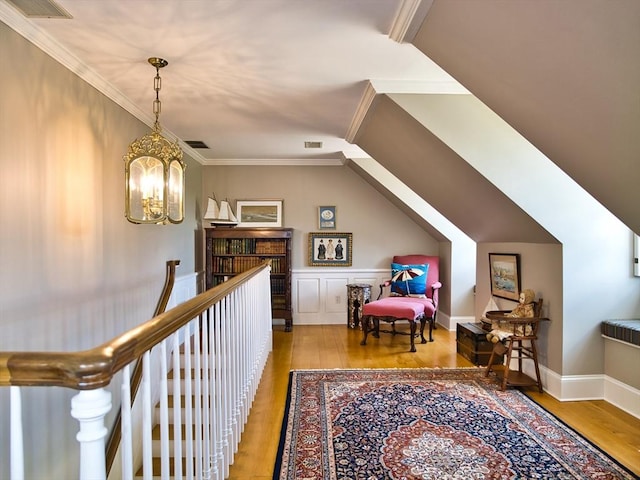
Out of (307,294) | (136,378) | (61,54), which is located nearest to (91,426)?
(61,54)

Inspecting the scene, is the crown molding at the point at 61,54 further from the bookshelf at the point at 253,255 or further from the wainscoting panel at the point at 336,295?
the wainscoting panel at the point at 336,295

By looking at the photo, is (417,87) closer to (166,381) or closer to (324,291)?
(166,381)

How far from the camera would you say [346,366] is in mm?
4145

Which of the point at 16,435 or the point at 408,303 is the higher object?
the point at 16,435

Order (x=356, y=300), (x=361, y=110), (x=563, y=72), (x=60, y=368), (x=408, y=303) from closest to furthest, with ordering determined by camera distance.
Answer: (x=60, y=368) → (x=563, y=72) → (x=361, y=110) → (x=408, y=303) → (x=356, y=300)

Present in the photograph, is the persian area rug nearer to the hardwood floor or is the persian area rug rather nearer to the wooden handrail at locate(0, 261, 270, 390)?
the hardwood floor

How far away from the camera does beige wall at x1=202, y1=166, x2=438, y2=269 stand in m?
6.29

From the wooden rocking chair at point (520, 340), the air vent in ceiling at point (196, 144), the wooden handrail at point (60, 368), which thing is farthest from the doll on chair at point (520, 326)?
the air vent in ceiling at point (196, 144)

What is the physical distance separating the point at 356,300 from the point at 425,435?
10.8 ft

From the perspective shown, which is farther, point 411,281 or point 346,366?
point 411,281

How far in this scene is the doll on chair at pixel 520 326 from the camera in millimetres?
3439

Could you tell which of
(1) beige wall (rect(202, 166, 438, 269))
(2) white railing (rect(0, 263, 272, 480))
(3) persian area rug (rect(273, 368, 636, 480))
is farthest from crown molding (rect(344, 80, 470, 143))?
(1) beige wall (rect(202, 166, 438, 269))

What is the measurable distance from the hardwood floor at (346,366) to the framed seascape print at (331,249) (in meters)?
0.94

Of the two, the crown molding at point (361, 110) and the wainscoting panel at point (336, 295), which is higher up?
the crown molding at point (361, 110)
